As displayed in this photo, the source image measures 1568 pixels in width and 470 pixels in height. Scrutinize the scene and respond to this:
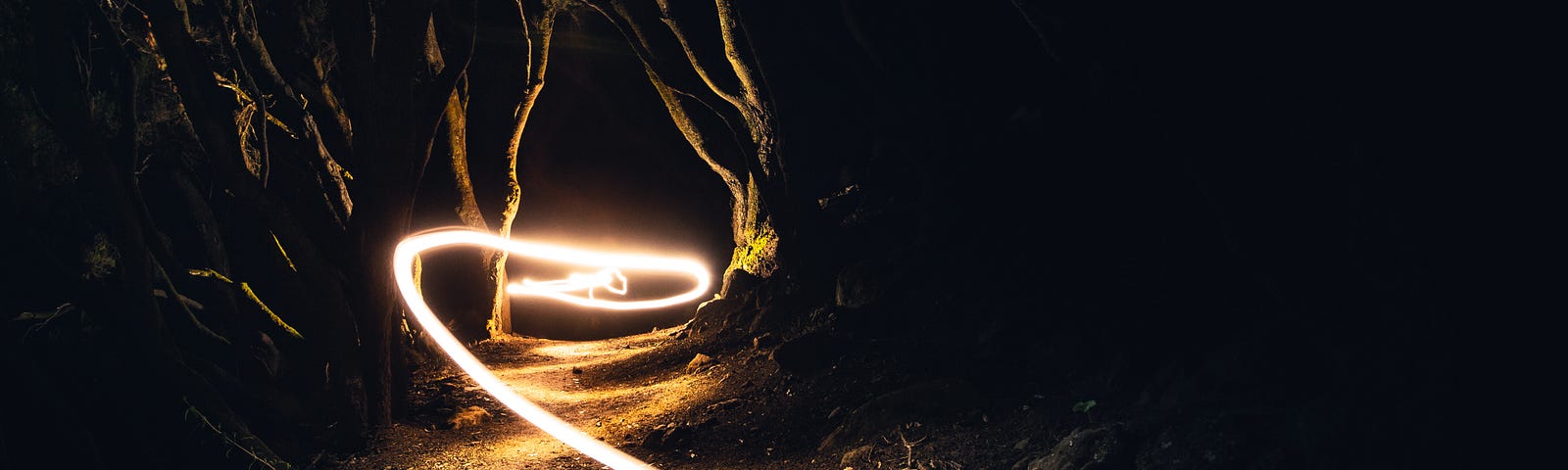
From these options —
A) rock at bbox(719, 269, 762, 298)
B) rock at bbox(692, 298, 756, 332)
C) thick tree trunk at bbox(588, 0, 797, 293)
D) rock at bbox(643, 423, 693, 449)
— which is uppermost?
thick tree trunk at bbox(588, 0, 797, 293)

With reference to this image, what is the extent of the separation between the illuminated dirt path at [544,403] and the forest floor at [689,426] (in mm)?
13

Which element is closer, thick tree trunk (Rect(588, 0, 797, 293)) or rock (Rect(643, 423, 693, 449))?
rock (Rect(643, 423, 693, 449))

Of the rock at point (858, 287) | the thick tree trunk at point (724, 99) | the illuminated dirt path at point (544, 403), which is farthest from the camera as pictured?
the thick tree trunk at point (724, 99)

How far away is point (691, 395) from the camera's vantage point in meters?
7.03

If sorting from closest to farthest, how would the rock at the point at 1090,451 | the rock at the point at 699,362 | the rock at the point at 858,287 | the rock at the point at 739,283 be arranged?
the rock at the point at 1090,451
the rock at the point at 858,287
the rock at the point at 699,362
the rock at the point at 739,283

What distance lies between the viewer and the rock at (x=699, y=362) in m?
8.20

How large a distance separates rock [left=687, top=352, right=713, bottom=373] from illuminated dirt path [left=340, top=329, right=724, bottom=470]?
84mm

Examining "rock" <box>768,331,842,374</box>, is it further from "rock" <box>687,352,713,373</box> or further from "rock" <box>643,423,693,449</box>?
"rock" <box>643,423,693,449</box>

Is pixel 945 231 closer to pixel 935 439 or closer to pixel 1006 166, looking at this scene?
pixel 1006 166

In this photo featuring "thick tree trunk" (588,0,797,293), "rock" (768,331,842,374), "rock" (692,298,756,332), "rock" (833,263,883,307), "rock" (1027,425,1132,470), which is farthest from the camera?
"thick tree trunk" (588,0,797,293)

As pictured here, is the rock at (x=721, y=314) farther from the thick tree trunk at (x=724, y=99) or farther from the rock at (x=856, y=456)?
the rock at (x=856, y=456)

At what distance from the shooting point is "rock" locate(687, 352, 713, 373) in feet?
26.9

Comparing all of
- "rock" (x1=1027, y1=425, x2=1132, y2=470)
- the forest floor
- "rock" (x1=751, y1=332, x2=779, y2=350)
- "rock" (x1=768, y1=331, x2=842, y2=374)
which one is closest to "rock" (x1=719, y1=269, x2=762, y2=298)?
"rock" (x1=751, y1=332, x2=779, y2=350)

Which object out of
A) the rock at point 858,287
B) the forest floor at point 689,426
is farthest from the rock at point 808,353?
the rock at point 858,287
